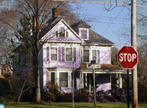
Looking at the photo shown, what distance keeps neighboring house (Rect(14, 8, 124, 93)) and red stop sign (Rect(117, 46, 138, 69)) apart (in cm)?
2148

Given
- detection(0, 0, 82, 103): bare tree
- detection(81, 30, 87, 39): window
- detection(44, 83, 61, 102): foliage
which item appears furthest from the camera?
detection(81, 30, 87, 39): window

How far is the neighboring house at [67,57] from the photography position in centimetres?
3697

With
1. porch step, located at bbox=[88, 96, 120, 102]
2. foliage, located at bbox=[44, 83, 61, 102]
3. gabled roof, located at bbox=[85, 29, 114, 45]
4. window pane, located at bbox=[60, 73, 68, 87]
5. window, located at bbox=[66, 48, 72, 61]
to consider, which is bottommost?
porch step, located at bbox=[88, 96, 120, 102]

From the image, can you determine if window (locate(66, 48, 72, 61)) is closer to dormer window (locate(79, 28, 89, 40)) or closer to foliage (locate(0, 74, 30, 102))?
dormer window (locate(79, 28, 89, 40))

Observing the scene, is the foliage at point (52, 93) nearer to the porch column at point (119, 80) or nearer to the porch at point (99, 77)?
the porch at point (99, 77)

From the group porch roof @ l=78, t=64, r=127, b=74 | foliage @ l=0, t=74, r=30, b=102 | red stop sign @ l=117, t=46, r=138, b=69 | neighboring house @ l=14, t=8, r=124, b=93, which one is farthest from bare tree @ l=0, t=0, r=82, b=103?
red stop sign @ l=117, t=46, r=138, b=69

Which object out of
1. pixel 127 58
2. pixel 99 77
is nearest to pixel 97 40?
pixel 99 77

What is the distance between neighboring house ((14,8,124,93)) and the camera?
37.0m

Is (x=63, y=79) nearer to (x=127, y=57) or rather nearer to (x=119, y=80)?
(x=119, y=80)

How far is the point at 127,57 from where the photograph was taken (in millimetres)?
14398

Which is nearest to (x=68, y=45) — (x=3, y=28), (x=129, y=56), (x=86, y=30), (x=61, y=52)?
(x=61, y=52)

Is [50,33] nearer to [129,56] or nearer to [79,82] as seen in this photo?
[79,82]

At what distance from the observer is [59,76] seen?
122 ft

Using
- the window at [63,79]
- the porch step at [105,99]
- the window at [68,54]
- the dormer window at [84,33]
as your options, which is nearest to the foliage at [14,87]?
the window at [63,79]
